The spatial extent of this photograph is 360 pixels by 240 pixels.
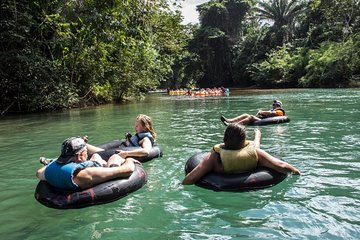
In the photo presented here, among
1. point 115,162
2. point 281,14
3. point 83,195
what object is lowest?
point 83,195

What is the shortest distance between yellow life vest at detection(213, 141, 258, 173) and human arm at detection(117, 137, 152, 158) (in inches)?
79.1

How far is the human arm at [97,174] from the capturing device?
4.97 metres

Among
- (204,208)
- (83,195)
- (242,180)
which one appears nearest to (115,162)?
(83,195)

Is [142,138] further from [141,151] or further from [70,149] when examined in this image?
[70,149]

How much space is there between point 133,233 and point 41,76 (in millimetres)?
18112

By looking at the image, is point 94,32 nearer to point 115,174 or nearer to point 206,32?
point 115,174

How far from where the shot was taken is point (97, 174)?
513cm

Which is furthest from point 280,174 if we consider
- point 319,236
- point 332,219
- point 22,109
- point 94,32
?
point 22,109

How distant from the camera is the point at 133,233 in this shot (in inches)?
163

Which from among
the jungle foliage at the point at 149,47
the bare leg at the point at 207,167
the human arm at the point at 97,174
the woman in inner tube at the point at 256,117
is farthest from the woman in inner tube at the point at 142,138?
the jungle foliage at the point at 149,47

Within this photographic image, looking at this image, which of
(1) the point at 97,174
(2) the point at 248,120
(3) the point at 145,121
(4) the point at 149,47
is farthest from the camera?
(4) the point at 149,47

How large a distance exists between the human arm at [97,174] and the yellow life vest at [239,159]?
1376 millimetres

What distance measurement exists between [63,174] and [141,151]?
7.84 feet

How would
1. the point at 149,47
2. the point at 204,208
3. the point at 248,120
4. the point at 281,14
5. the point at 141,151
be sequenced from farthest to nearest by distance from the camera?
the point at 281,14, the point at 149,47, the point at 248,120, the point at 141,151, the point at 204,208
